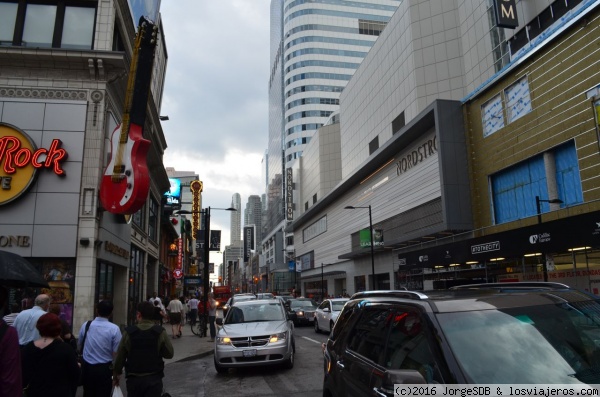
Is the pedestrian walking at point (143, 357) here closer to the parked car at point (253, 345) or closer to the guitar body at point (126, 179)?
the parked car at point (253, 345)

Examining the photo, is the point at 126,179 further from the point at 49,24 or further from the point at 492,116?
the point at 492,116

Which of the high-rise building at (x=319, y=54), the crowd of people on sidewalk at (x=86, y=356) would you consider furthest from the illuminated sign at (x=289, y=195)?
the crowd of people on sidewalk at (x=86, y=356)

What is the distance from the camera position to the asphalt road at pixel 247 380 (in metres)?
8.65

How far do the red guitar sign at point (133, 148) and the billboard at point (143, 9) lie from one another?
9.02 ft

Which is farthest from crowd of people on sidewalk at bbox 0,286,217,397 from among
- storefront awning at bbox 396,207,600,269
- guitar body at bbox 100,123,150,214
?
storefront awning at bbox 396,207,600,269

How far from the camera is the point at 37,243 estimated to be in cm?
1491

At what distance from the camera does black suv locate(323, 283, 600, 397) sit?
2.85m

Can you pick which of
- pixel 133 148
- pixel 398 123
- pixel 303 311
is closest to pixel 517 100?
pixel 398 123

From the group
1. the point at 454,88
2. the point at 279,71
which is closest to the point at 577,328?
the point at 454,88

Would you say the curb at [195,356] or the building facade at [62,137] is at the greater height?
the building facade at [62,137]

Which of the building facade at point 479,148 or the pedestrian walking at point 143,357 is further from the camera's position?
the building facade at point 479,148

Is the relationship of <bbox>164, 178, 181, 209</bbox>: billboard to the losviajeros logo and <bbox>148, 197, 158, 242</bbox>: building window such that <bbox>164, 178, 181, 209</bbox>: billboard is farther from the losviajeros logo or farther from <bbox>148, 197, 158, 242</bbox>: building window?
the losviajeros logo

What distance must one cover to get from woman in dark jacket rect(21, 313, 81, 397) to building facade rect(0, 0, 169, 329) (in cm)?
1106

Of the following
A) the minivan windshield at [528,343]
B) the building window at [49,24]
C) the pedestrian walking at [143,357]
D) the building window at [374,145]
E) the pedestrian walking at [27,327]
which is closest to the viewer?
the minivan windshield at [528,343]
